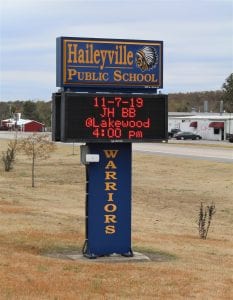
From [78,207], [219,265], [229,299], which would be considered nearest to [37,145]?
[78,207]

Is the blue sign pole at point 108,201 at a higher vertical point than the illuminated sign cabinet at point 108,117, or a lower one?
lower

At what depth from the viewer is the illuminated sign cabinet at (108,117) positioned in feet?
38.1

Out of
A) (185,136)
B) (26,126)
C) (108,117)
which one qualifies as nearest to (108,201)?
(108,117)

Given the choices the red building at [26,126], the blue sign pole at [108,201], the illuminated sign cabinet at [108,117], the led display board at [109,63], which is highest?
the led display board at [109,63]

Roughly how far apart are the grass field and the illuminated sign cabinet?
6.68ft

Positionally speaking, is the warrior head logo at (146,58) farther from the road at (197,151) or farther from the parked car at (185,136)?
the parked car at (185,136)

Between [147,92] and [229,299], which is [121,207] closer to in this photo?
[147,92]

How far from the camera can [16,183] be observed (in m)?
33.9

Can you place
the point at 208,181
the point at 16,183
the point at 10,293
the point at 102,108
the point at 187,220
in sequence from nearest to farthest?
1. the point at 10,293
2. the point at 102,108
3. the point at 187,220
4. the point at 16,183
5. the point at 208,181

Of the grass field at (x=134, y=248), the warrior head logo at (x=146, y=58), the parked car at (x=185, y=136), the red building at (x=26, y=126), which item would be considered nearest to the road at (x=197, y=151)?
the grass field at (x=134, y=248)

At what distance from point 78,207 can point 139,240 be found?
977cm

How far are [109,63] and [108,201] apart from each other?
2.32 m

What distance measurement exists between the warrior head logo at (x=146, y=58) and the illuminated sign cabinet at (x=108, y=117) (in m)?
0.59

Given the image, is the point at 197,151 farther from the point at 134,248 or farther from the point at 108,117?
the point at 108,117
